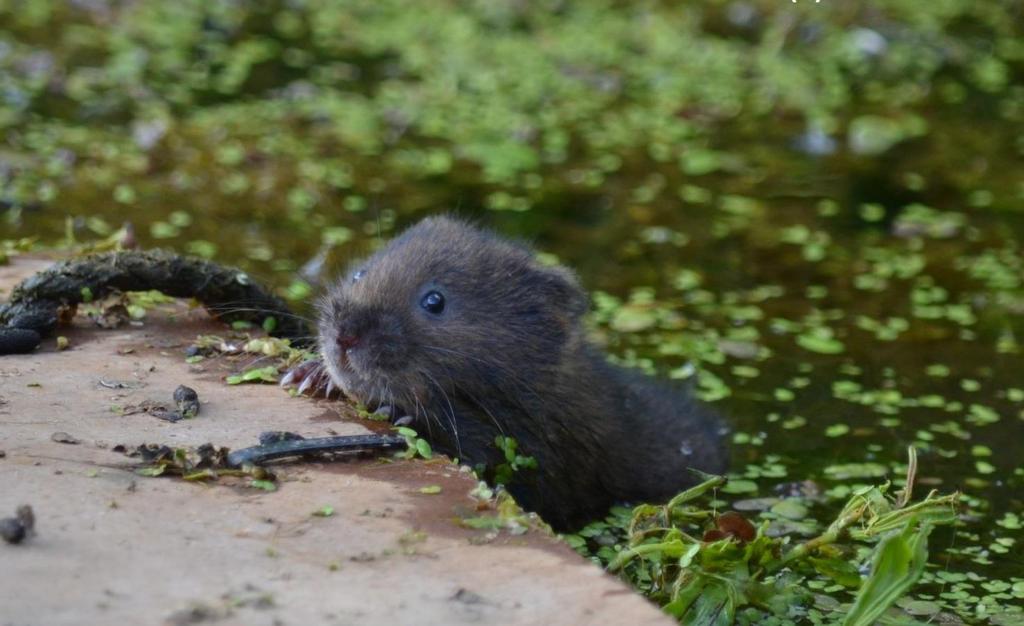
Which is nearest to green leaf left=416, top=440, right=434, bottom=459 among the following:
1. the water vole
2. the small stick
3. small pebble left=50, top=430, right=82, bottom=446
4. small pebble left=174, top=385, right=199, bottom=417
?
the small stick

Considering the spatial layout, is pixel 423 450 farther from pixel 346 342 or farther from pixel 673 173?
pixel 673 173

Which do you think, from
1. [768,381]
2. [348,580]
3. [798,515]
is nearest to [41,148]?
[768,381]

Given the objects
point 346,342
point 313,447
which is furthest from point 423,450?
point 346,342

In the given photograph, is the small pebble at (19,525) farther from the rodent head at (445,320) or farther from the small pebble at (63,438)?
the rodent head at (445,320)

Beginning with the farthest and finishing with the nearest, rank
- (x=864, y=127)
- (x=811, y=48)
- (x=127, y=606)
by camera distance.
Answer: (x=811, y=48), (x=864, y=127), (x=127, y=606)

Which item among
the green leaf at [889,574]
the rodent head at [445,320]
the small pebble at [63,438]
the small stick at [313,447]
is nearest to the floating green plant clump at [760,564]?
the green leaf at [889,574]

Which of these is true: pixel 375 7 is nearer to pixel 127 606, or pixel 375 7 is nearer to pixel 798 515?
pixel 798 515

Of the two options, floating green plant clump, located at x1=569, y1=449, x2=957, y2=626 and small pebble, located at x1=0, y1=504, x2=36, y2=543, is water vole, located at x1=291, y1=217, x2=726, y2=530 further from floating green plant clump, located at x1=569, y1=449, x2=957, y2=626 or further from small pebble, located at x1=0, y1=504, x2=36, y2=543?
small pebble, located at x1=0, y1=504, x2=36, y2=543
